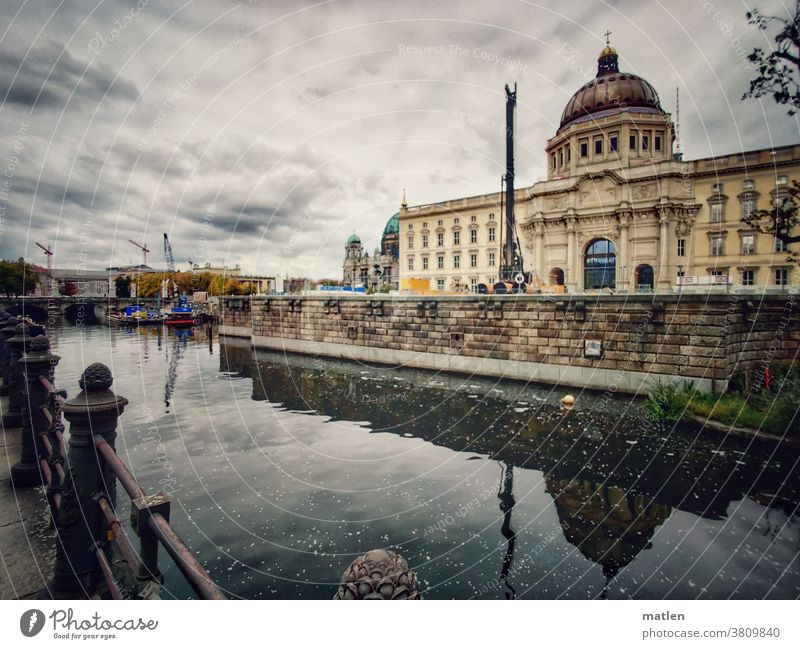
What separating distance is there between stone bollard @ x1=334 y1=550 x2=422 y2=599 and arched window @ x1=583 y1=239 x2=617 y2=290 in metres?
43.7

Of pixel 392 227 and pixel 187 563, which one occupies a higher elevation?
pixel 392 227

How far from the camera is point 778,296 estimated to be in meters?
14.2

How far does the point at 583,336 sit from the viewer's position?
16.7 meters

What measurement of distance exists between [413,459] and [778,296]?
1450 centimetres

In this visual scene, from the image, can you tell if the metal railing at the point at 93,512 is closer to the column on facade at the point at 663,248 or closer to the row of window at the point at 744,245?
the column on facade at the point at 663,248

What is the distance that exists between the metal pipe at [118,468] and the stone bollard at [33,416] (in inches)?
93.0

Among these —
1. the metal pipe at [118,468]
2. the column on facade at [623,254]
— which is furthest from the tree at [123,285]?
the metal pipe at [118,468]

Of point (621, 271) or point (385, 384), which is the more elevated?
point (621, 271)

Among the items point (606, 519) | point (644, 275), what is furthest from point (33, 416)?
point (644, 275)

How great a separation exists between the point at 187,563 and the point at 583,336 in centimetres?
1716

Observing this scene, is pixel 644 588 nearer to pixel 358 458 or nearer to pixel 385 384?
pixel 358 458

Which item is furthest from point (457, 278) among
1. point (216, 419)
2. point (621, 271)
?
point (216, 419)

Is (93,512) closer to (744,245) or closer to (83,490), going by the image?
(83,490)

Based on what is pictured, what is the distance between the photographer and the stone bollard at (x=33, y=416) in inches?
180
